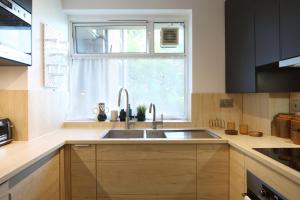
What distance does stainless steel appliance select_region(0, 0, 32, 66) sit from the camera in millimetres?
1504

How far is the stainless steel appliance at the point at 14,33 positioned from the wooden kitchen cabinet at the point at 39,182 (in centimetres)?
70

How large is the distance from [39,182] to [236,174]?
4.63 feet

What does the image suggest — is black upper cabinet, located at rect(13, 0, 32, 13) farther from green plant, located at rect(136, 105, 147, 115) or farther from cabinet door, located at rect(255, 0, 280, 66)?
cabinet door, located at rect(255, 0, 280, 66)

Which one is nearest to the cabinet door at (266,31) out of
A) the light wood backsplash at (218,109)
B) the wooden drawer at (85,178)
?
the light wood backsplash at (218,109)

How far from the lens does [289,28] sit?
5.11 feet

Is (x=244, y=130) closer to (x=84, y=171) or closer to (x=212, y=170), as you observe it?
(x=212, y=170)

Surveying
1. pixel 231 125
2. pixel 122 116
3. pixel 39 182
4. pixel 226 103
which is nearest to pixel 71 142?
pixel 39 182

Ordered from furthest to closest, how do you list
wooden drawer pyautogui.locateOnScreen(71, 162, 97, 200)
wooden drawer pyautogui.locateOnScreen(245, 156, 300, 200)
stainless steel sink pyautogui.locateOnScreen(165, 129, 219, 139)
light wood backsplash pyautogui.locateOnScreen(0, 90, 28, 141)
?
1. stainless steel sink pyautogui.locateOnScreen(165, 129, 219, 139)
2. wooden drawer pyautogui.locateOnScreen(71, 162, 97, 200)
3. light wood backsplash pyautogui.locateOnScreen(0, 90, 28, 141)
4. wooden drawer pyautogui.locateOnScreen(245, 156, 300, 200)

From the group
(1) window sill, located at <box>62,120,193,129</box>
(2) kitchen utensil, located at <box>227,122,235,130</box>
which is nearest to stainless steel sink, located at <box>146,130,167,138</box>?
(1) window sill, located at <box>62,120,193,129</box>

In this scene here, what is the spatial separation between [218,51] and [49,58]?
1.74m

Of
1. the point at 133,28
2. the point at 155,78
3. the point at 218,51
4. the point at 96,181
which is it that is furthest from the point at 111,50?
the point at 96,181

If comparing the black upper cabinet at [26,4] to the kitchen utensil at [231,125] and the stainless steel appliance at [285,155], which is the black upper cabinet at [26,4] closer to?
the stainless steel appliance at [285,155]

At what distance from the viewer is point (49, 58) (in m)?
2.36

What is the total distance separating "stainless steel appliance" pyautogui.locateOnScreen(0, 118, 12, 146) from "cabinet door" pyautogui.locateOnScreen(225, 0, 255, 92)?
1.98 m
